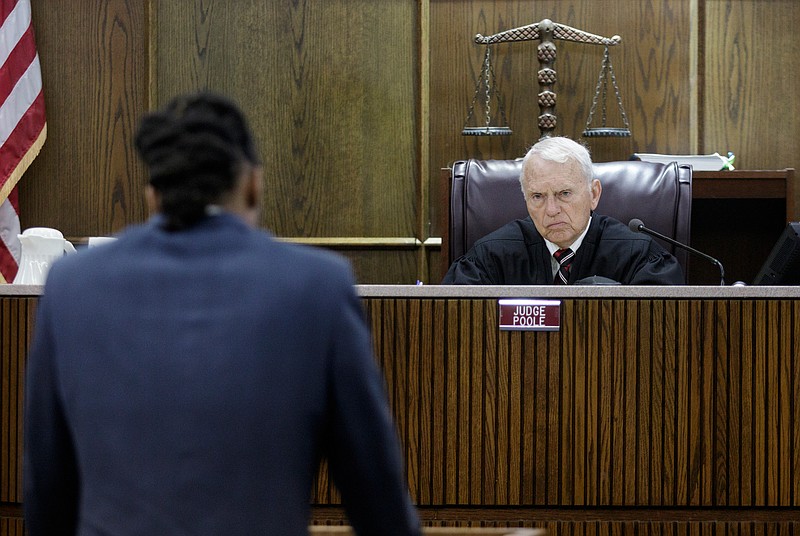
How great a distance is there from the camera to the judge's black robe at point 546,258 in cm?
304

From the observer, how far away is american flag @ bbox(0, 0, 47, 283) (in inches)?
162

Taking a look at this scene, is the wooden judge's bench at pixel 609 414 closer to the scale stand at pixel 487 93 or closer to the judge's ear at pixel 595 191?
the judge's ear at pixel 595 191

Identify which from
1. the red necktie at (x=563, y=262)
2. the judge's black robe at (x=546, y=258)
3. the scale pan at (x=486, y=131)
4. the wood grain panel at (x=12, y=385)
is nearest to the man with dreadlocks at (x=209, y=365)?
the wood grain panel at (x=12, y=385)

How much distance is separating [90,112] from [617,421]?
3017mm

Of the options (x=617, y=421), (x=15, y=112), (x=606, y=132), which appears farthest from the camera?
(x=15, y=112)

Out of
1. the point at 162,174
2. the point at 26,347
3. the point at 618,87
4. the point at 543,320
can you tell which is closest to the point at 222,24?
the point at 618,87

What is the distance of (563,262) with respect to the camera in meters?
3.11

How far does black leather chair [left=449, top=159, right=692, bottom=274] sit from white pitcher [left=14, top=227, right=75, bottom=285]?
1.26 meters

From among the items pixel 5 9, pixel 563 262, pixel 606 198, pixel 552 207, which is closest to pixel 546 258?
pixel 563 262

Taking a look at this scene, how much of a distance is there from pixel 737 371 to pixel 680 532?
0.37 m

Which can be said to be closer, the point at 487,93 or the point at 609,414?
the point at 609,414

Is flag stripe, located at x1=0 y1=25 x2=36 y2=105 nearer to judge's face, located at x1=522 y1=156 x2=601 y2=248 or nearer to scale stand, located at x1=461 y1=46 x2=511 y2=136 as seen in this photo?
scale stand, located at x1=461 y1=46 x2=511 y2=136

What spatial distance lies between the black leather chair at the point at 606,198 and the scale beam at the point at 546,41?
2.40ft

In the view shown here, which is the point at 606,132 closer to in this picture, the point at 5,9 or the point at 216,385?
the point at 5,9
